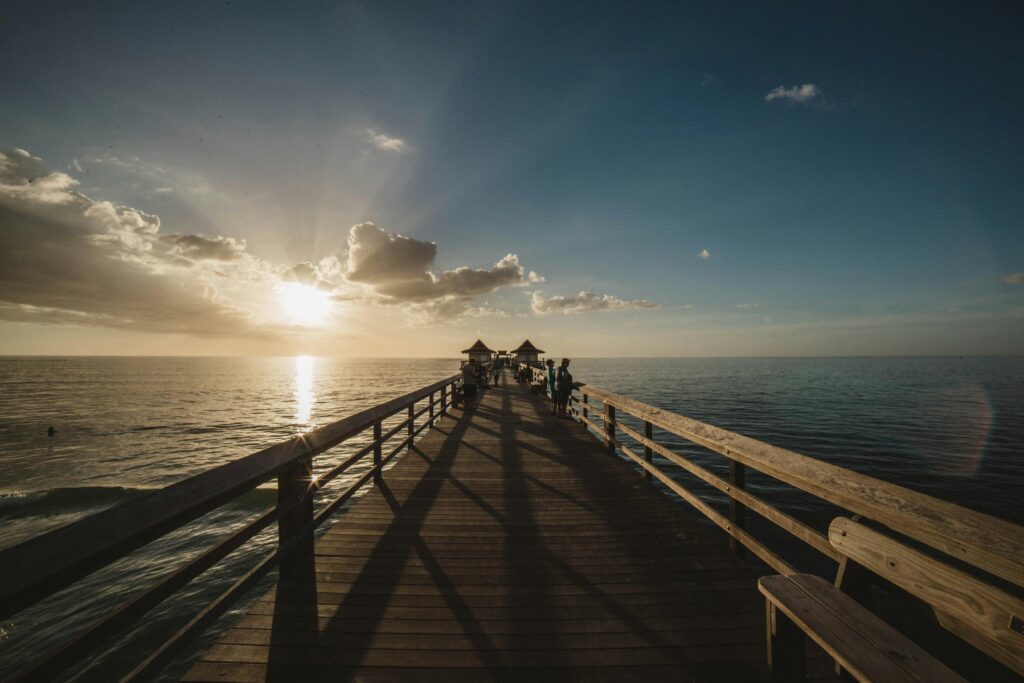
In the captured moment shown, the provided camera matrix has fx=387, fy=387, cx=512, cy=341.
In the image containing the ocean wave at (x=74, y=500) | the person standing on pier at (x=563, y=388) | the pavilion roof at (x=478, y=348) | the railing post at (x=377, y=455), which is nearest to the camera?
the railing post at (x=377, y=455)

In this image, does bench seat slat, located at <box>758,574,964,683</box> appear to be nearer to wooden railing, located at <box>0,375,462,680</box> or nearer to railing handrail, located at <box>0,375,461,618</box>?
wooden railing, located at <box>0,375,462,680</box>

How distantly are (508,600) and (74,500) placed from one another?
1656 cm

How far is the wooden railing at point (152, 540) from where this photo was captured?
1418 mm

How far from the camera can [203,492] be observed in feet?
7.43

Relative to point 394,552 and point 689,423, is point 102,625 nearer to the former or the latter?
point 394,552

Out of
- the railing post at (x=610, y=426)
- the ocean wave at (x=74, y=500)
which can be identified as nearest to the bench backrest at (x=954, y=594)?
the railing post at (x=610, y=426)

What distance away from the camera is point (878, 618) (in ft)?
5.76

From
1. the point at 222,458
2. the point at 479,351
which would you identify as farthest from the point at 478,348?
the point at 222,458

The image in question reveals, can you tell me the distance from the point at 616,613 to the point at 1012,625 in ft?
6.94

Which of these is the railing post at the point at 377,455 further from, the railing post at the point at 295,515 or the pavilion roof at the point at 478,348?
the pavilion roof at the point at 478,348

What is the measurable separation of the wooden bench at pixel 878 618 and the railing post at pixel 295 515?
340cm

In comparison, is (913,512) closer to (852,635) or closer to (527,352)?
(852,635)

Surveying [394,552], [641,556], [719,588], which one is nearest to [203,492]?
[394,552]

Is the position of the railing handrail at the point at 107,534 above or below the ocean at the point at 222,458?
above
